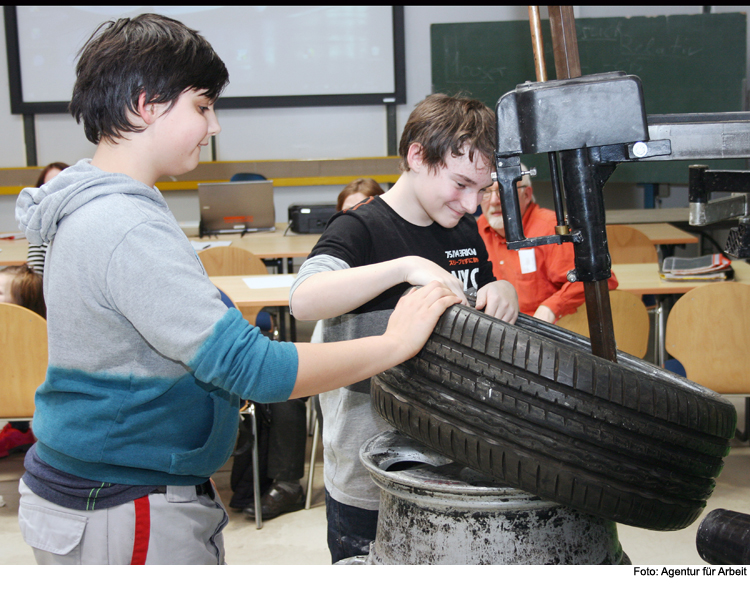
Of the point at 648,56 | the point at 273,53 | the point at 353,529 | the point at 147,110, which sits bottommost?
the point at 353,529

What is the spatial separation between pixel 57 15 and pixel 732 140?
23.5ft

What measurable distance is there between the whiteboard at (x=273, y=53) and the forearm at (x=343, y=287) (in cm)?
604

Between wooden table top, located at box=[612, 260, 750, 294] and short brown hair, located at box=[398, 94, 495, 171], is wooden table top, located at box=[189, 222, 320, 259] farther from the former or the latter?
short brown hair, located at box=[398, 94, 495, 171]

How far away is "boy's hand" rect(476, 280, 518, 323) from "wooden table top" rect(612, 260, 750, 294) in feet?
5.88

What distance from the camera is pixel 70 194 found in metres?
0.88

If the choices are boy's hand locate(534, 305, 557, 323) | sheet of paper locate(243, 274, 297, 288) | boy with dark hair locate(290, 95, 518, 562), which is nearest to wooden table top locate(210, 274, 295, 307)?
sheet of paper locate(243, 274, 297, 288)

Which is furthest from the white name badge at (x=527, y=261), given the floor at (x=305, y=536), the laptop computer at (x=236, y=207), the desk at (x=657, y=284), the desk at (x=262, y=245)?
the laptop computer at (x=236, y=207)

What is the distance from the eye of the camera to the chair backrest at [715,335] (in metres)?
2.53

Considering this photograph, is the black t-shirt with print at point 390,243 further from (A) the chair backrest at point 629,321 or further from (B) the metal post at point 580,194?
(A) the chair backrest at point 629,321

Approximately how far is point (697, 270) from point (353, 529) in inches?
98.4

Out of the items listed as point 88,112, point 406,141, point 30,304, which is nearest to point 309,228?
point 30,304

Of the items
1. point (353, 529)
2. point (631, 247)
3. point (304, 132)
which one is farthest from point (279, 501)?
point (304, 132)

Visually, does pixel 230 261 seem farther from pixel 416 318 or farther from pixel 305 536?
pixel 416 318

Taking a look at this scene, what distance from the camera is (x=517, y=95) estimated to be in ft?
2.74
